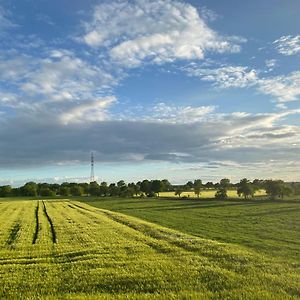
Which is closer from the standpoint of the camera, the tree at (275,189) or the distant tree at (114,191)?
the tree at (275,189)

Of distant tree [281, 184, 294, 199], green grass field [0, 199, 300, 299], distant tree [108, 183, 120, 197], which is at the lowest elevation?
green grass field [0, 199, 300, 299]

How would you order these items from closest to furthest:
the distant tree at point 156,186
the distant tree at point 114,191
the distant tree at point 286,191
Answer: the distant tree at point 286,191 → the distant tree at point 114,191 → the distant tree at point 156,186

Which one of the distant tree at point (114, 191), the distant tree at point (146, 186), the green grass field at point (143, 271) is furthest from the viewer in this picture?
the distant tree at point (146, 186)

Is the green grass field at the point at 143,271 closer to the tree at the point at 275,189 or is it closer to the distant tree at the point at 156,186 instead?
the tree at the point at 275,189

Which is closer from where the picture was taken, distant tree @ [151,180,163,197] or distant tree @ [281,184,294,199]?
distant tree @ [281,184,294,199]

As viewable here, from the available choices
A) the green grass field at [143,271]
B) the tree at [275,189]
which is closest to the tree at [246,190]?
the tree at [275,189]

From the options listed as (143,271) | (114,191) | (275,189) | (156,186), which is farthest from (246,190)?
(143,271)

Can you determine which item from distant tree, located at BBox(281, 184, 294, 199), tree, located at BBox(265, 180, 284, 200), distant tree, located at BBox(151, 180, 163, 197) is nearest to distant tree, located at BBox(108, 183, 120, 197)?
distant tree, located at BBox(151, 180, 163, 197)

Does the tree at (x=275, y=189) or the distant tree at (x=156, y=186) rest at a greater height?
the distant tree at (x=156, y=186)

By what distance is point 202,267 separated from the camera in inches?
769

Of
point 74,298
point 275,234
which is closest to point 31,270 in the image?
point 74,298

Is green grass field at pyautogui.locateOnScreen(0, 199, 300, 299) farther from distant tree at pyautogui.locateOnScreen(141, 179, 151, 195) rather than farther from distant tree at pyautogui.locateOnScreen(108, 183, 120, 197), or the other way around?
distant tree at pyautogui.locateOnScreen(141, 179, 151, 195)

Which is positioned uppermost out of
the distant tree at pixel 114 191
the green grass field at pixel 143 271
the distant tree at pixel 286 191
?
the distant tree at pixel 114 191

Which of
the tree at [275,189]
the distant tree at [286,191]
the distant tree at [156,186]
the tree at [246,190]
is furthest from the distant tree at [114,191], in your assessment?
the distant tree at [286,191]
